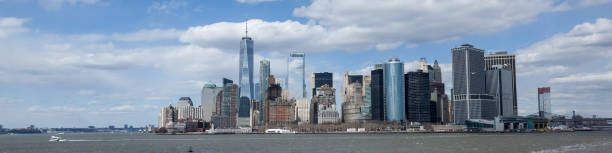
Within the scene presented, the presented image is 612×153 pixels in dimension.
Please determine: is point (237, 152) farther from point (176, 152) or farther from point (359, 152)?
point (359, 152)

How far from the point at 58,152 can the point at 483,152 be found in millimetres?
94201

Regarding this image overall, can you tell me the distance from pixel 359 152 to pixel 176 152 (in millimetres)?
38562

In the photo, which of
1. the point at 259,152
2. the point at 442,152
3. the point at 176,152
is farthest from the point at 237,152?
the point at 442,152

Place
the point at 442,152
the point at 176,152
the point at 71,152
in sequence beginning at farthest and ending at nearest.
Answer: the point at 71,152
the point at 176,152
the point at 442,152

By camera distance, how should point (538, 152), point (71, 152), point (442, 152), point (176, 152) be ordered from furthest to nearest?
point (71, 152)
point (176, 152)
point (442, 152)
point (538, 152)

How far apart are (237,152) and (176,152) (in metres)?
12.8

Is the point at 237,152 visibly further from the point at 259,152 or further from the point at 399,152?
the point at 399,152

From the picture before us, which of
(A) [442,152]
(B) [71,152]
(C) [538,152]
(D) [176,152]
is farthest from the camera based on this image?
(B) [71,152]

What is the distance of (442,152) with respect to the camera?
116 meters

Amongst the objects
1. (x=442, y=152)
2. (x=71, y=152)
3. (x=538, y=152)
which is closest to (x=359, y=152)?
(x=442, y=152)

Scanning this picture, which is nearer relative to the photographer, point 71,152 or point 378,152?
point 378,152

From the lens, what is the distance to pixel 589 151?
110562 mm

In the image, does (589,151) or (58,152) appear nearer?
(589,151)

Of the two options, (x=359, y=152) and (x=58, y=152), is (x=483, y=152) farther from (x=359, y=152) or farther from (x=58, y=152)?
(x=58, y=152)
